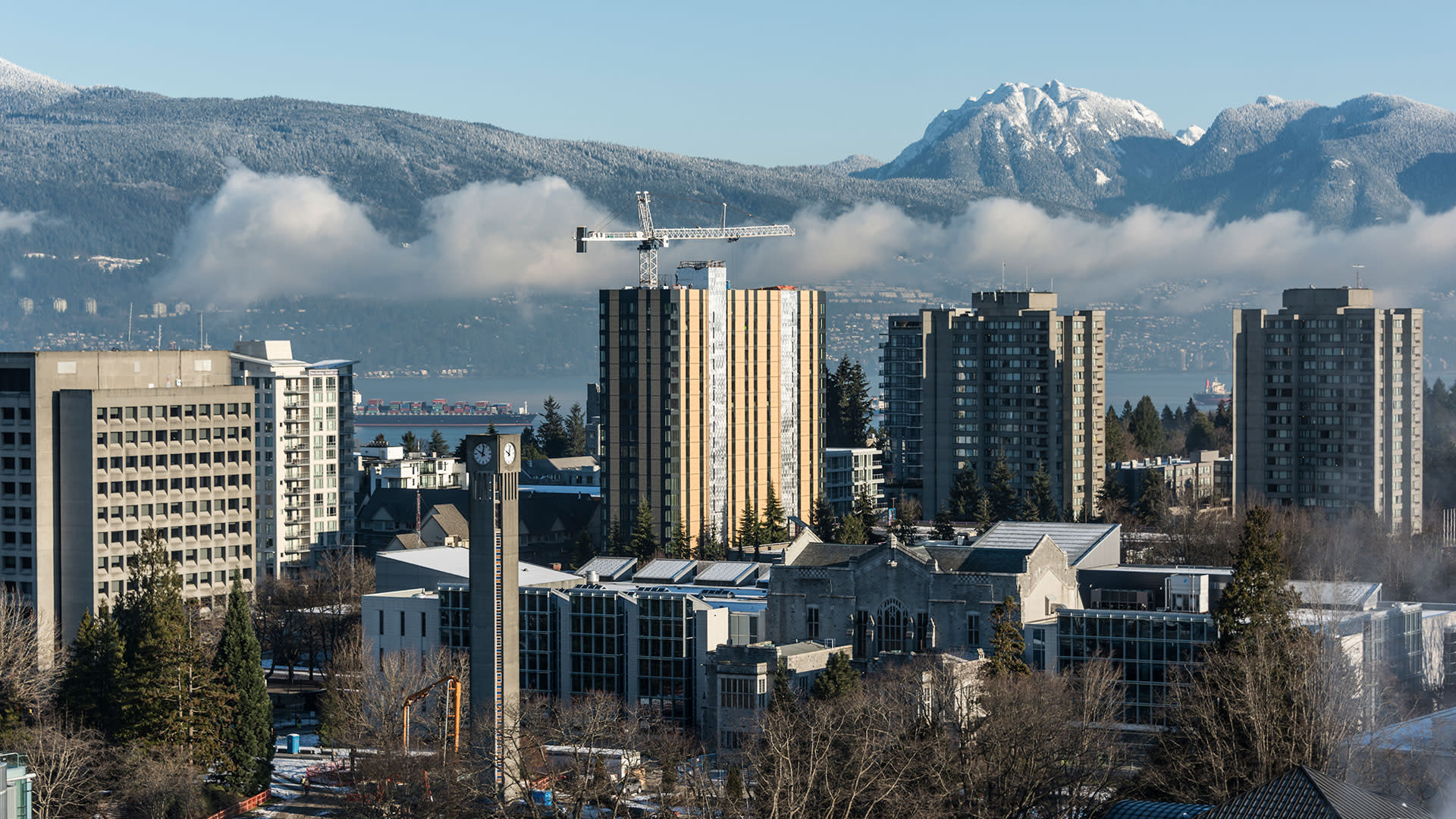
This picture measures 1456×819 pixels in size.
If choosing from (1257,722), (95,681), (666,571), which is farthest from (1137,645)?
(95,681)

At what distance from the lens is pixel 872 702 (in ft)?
370

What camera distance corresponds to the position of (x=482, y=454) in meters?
113

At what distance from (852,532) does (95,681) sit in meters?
76.1

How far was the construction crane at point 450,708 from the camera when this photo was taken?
11281 centimetres

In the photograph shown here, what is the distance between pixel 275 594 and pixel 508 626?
66.1m

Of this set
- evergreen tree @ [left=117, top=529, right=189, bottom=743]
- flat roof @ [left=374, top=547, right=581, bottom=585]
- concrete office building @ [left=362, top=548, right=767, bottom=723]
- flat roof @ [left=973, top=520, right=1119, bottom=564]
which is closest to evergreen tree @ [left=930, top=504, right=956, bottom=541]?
flat roof @ [left=973, top=520, right=1119, bottom=564]

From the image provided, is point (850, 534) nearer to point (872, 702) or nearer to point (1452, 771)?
point (872, 702)

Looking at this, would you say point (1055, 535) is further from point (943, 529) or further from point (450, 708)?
point (450, 708)

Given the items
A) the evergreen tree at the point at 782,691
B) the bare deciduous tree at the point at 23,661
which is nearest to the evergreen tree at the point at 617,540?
the bare deciduous tree at the point at 23,661

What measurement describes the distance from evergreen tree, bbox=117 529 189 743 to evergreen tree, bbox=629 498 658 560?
2977 inches

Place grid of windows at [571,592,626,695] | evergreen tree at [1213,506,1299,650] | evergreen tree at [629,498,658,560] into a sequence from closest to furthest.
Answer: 1. evergreen tree at [1213,506,1299,650]
2. grid of windows at [571,592,626,695]
3. evergreen tree at [629,498,658,560]

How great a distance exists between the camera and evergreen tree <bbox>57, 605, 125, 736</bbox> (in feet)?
399

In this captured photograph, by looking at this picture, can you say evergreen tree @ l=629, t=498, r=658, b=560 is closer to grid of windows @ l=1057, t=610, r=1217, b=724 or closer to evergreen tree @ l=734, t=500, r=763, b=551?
evergreen tree @ l=734, t=500, r=763, b=551

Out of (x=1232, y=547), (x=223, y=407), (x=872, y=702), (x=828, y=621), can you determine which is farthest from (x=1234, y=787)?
(x=223, y=407)
